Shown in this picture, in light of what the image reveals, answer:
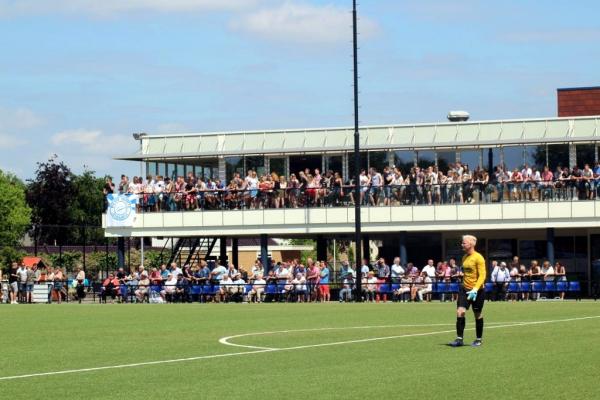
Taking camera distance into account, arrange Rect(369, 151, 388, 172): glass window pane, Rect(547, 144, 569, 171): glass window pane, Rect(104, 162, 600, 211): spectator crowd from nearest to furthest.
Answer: Rect(104, 162, 600, 211): spectator crowd, Rect(547, 144, 569, 171): glass window pane, Rect(369, 151, 388, 172): glass window pane

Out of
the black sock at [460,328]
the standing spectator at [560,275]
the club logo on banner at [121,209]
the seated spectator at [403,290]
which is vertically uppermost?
the club logo on banner at [121,209]

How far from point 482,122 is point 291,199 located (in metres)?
8.50

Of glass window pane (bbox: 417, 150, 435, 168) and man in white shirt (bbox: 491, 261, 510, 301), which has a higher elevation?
glass window pane (bbox: 417, 150, 435, 168)

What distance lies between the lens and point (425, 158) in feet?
178

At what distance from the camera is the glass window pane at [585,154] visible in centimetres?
5244

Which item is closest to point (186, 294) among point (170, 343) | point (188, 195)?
point (188, 195)

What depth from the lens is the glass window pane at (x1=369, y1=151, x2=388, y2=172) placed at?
179 feet

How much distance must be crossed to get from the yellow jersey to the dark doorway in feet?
117

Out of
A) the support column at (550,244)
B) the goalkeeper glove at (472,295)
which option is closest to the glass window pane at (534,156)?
the support column at (550,244)

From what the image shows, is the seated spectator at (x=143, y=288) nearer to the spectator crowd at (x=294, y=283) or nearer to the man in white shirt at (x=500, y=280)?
the spectator crowd at (x=294, y=283)

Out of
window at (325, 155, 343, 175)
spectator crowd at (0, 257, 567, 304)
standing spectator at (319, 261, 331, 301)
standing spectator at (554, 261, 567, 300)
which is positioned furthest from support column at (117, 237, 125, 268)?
standing spectator at (554, 261, 567, 300)

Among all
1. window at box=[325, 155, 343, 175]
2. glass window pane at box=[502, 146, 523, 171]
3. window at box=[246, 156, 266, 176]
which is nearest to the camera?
glass window pane at box=[502, 146, 523, 171]

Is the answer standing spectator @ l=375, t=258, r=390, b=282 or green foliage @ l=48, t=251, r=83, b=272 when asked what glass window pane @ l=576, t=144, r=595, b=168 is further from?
green foliage @ l=48, t=251, r=83, b=272

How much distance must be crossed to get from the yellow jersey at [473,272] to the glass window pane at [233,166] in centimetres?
3722
